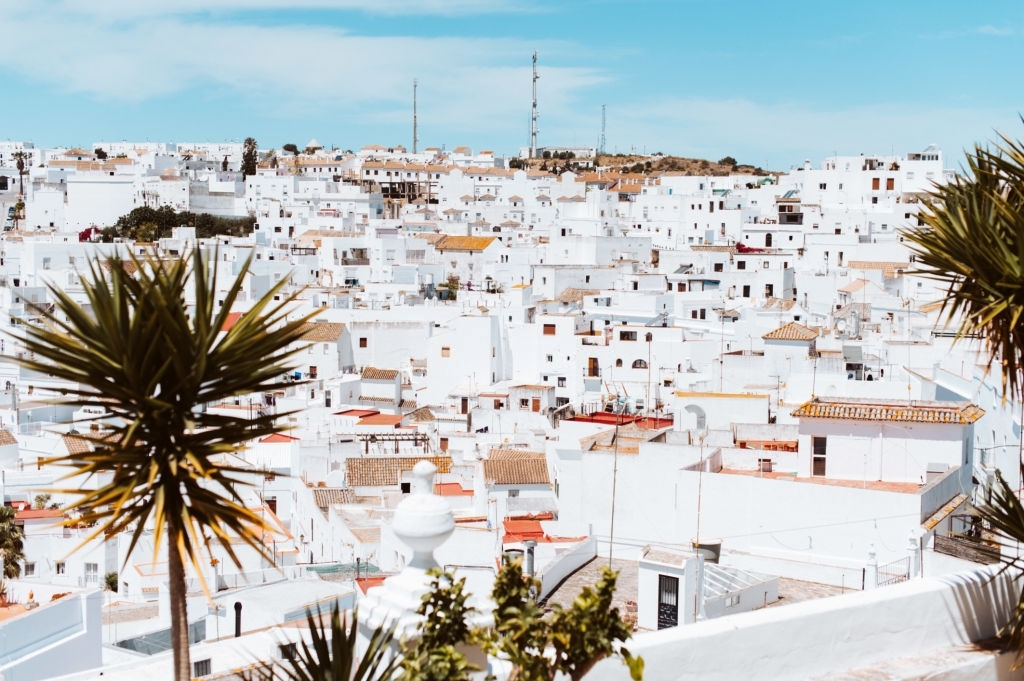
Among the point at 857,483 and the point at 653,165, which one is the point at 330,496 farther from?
the point at 653,165

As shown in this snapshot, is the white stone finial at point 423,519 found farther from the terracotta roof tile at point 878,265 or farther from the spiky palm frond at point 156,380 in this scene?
the terracotta roof tile at point 878,265

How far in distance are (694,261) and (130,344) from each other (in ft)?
148

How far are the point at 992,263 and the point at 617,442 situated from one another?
37.0ft

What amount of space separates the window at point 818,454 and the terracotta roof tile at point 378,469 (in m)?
11.0

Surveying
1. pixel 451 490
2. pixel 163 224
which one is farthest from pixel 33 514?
pixel 163 224

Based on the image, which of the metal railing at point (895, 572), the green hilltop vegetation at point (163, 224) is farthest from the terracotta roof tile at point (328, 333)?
the green hilltop vegetation at point (163, 224)

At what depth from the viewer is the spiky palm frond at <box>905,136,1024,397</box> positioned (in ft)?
21.3

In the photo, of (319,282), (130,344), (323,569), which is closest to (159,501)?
(130,344)

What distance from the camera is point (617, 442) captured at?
17625 mm

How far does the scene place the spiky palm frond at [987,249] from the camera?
649cm

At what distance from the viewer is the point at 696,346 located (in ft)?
111

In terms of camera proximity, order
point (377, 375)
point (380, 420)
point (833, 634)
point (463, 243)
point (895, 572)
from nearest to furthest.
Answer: point (833, 634), point (895, 572), point (380, 420), point (377, 375), point (463, 243)

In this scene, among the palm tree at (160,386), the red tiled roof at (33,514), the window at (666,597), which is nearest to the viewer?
the palm tree at (160,386)

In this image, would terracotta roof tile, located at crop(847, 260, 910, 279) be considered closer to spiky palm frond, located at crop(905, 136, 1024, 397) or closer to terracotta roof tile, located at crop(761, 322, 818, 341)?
terracotta roof tile, located at crop(761, 322, 818, 341)
